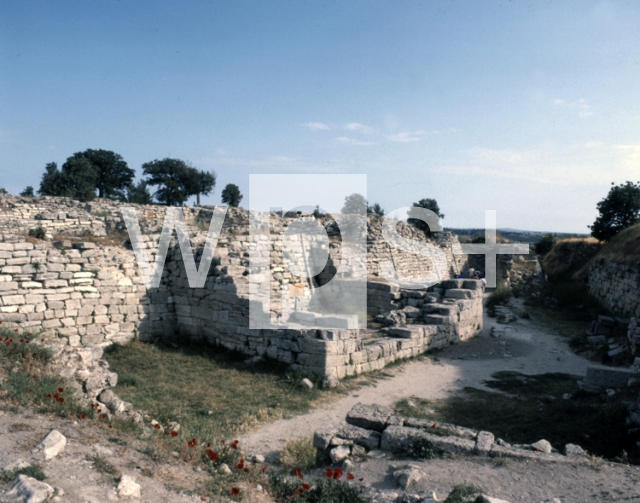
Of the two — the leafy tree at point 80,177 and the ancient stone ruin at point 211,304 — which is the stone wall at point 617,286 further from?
the leafy tree at point 80,177

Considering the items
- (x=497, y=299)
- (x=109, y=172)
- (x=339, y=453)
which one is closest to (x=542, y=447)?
(x=339, y=453)

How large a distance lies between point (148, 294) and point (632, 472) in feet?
33.0

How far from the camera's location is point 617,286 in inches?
744

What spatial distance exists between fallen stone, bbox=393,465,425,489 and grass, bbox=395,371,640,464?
100 inches

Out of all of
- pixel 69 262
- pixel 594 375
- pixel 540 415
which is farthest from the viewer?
pixel 69 262

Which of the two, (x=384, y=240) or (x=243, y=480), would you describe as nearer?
(x=243, y=480)

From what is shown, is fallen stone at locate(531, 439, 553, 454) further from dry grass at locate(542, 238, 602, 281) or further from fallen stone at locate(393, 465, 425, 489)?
dry grass at locate(542, 238, 602, 281)

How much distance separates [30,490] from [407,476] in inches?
137

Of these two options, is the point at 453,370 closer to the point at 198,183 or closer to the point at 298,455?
the point at 298,455

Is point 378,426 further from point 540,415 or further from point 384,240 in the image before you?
point 384,240

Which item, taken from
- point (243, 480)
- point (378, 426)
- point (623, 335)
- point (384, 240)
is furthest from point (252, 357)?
point (384, 240)

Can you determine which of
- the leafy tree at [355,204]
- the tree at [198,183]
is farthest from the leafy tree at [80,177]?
the leafy tree at [355,204]

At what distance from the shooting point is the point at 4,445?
4.44 meters

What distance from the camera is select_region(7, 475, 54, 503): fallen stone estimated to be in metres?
3.53
